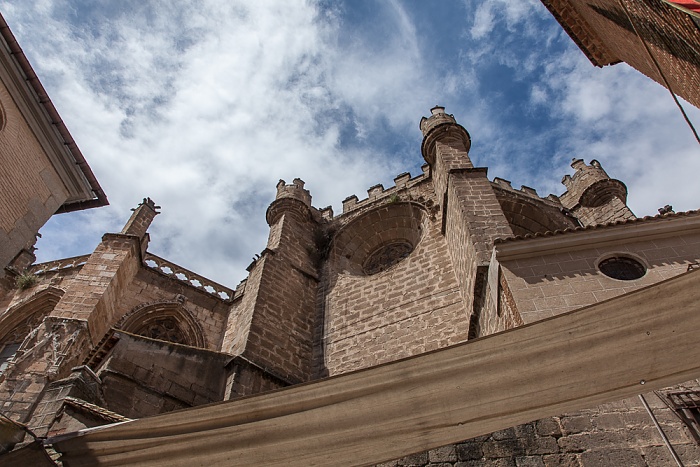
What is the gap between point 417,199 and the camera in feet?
38.8

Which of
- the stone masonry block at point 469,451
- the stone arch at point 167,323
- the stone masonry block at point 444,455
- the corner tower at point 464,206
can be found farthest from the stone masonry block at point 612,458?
the stone arch at point 167,323

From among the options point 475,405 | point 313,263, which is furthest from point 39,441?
point 313,263

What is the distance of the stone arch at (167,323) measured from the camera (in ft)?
35.3

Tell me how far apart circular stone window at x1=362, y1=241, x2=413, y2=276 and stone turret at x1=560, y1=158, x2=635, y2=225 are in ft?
14.5

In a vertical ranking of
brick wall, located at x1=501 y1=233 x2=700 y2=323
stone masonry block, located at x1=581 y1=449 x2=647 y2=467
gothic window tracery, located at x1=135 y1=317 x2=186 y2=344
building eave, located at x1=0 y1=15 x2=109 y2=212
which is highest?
gothic window tracery, located at x1=135 y1=317 x2=186 y2=344

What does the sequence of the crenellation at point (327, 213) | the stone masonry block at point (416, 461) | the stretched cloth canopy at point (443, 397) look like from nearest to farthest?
the stretched cloth canopy at point (443, 397), the stone masonry block at point (416, 461), the crenellation at point (327, 213)

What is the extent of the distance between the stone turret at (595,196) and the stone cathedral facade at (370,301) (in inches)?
2.0

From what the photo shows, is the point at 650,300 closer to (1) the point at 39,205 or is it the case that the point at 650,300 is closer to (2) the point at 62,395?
(2) the point at 62,395

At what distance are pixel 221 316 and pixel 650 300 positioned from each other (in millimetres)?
11153

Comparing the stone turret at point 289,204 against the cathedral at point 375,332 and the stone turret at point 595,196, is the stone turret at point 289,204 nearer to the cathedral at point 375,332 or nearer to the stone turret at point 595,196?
the cathedral at point 375,332

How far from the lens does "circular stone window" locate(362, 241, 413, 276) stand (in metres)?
11.2

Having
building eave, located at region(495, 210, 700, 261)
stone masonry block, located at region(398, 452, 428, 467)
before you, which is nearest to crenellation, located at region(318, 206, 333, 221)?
building eave, located at region(495, 210, 700, 261)

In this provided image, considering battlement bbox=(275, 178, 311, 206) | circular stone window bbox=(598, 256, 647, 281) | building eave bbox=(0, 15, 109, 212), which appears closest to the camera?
circular stone window bbox=(598, 256, 647, 281)

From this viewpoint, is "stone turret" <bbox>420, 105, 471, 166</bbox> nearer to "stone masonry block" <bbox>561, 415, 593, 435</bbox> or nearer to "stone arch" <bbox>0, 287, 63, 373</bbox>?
"stone masonry block" <bbox>561, 415, 593, 435</bbox>
